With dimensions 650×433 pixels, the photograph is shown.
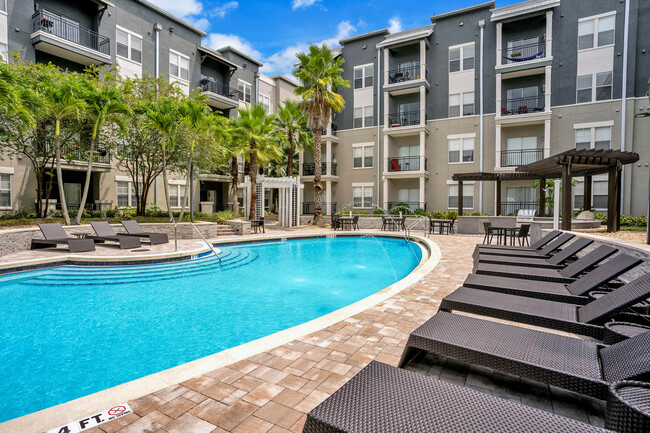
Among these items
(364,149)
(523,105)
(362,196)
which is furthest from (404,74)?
(362,196)

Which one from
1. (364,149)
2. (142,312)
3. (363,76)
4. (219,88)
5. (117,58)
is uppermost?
(363,76)

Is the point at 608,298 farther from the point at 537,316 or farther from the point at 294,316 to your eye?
the point at 294,316

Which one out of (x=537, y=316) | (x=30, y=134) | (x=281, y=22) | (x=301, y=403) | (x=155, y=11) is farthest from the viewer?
(x=281, y=22)

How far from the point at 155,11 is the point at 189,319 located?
953 inches

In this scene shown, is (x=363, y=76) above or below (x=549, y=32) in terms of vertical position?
below

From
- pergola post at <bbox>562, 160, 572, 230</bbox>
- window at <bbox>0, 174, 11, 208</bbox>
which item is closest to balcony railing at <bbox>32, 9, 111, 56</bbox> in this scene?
window at <bbox>0, 174, 11, 208</bbox>

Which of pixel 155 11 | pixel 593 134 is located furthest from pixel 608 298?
pixel 155 11

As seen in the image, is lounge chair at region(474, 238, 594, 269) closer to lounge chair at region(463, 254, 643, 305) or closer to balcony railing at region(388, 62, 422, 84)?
lounge chair at region(463, 254, 643, 305)

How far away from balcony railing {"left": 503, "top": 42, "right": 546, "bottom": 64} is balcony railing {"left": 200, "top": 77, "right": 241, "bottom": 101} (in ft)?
63.9

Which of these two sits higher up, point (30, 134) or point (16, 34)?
point (16, 34)

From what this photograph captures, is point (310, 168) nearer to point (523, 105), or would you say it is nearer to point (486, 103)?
point (486, 103)

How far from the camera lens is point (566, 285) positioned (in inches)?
180

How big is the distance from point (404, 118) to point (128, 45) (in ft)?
61.1

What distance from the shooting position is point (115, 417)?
2324 millimetres
